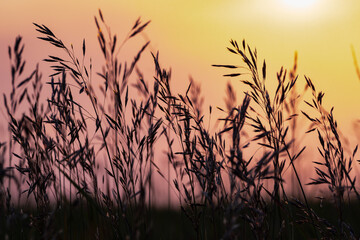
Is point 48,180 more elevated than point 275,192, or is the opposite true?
point 48,180

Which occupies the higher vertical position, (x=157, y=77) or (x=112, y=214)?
(x=157, y=77)

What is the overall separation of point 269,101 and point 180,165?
70 centimetres

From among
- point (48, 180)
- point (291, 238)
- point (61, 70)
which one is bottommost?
point (291, 238)

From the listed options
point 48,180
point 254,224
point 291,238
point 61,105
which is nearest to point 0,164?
point 48,180

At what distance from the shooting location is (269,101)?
2.29 metres

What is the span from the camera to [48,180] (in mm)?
2338

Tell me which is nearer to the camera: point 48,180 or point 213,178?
point 213,178

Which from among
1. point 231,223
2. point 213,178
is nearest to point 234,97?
point 213,178

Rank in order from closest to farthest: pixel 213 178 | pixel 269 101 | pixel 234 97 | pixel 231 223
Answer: pixel 231 223, pixel 213 178, pixel 269 101, pixel 234 97

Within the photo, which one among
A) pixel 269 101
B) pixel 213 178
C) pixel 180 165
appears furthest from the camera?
pixel 180 165

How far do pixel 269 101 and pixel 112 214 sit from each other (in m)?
0.96

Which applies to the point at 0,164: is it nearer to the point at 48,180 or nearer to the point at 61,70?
the point at 48,180

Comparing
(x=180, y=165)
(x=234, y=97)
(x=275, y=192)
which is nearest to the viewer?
(x=275, y=192)

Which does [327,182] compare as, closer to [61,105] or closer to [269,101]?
[269,101]
